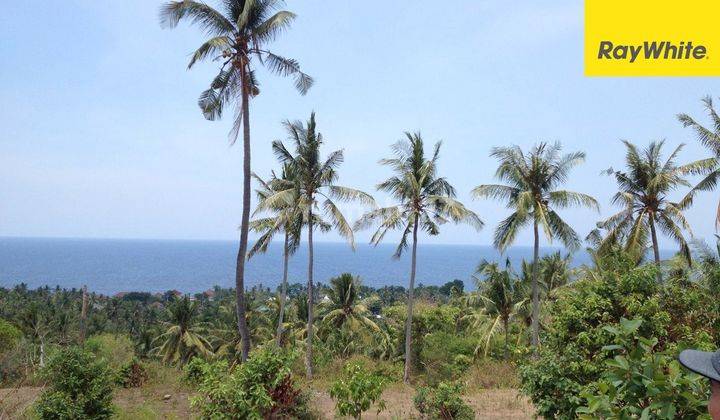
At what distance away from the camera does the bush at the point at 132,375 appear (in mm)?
17734

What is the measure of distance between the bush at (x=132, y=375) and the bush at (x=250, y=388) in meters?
10.3

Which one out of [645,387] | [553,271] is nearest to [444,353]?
[553,271]

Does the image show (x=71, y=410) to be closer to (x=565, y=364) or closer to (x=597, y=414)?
(x=565, y=364)

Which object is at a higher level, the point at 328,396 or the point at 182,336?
the point at 328,396

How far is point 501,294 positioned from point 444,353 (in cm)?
448

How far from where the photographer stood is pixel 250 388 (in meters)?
8.69

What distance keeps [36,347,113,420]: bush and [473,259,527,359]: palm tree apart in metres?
19.0

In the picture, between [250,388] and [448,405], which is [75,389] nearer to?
[250,388]

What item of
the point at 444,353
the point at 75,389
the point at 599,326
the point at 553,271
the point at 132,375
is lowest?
the point at 444,353

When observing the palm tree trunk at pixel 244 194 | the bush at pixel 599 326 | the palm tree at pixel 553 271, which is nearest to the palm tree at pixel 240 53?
the palm tree trunk at pixel 244 194

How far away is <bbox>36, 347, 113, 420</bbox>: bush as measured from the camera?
10.4m

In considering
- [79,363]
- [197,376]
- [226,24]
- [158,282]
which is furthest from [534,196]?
[158,282]

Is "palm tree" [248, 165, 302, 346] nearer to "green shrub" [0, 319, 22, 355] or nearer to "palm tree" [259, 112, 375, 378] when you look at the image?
"palm tree" [259, 112, 375, 378]

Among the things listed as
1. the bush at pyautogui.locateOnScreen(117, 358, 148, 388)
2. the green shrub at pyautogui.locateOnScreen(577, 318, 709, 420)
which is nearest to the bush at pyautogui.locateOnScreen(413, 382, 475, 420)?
the green shrub at pyautogui.locateOnScreen(577, 318, 709, 420)
